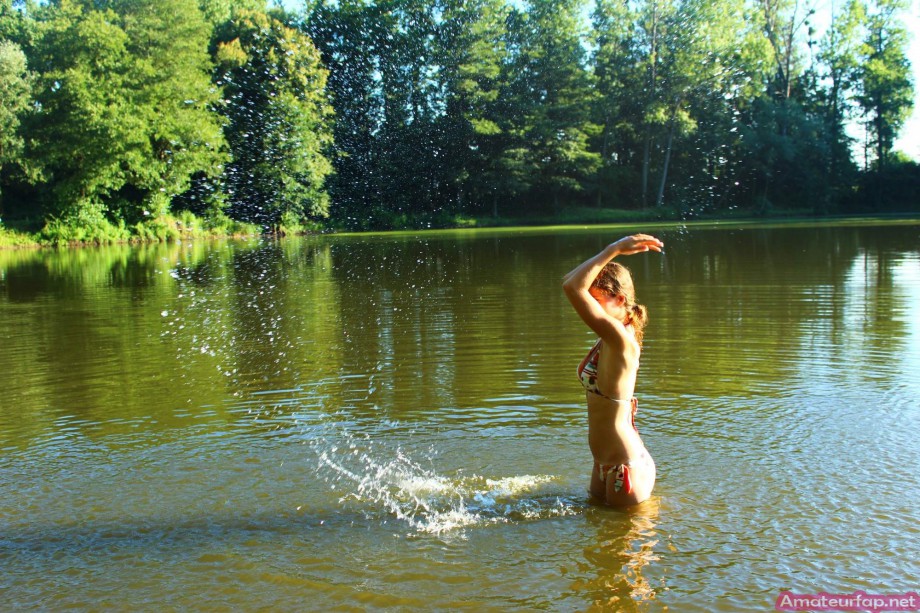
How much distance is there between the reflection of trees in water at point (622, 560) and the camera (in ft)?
13.9

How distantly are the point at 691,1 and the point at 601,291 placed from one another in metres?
60.2

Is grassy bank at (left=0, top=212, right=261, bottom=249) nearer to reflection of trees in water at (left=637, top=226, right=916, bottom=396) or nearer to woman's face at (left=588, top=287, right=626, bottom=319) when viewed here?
reflection of trees in water at (left=637, top=226, right=916, bottom=396)

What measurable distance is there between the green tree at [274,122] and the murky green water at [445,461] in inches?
1425

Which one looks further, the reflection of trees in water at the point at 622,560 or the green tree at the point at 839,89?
the green tree at the point at 839,89

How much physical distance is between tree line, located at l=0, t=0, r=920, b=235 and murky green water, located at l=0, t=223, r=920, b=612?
35563 millimetres

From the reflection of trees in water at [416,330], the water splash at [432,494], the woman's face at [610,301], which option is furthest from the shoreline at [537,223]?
the woman's face at [610,301]

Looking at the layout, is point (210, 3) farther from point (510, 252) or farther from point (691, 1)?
point (510, 252)

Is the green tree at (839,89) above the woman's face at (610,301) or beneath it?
above

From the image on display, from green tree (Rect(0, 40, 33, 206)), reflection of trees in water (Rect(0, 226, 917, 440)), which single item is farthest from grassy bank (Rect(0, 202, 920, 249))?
reflection of trees in water (Rect(0, 226, 917, 440))

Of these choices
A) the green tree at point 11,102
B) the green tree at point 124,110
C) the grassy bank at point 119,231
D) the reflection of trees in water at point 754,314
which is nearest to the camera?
the reflection of trees in water at point 754,314

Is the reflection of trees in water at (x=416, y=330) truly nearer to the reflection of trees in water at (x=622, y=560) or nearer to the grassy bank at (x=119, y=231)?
the reflection of trees in water at (x=622, y=560)

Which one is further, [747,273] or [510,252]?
[510,252]

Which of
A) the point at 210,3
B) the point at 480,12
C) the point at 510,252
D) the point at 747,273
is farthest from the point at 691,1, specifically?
the point at 747,273

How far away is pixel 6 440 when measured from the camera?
7.11 m
